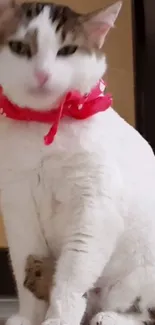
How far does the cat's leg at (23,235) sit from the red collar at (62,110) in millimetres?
86

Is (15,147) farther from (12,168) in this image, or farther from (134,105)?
(134,105)

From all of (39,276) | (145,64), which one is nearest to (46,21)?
(39,276)

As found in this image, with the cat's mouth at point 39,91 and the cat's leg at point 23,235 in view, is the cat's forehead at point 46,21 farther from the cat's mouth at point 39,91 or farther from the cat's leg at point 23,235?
the cat's leg at point 23,235

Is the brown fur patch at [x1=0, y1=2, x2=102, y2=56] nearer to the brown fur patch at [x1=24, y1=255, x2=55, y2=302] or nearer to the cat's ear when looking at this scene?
the cat's ear

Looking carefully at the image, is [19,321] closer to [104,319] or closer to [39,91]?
[104,319]

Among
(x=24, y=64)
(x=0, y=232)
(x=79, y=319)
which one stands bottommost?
(x=0, y=232)

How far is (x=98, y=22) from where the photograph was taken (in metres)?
0.84

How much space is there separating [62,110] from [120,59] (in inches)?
22.7

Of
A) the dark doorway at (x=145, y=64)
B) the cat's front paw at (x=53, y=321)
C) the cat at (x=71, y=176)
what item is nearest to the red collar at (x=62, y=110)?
the cat at (x=71, y=176)

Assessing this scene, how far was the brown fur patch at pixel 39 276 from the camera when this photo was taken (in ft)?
2.82

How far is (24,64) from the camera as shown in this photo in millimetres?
788

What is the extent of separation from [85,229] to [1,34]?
0.27 m

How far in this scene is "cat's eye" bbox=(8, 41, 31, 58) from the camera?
79 centimetres

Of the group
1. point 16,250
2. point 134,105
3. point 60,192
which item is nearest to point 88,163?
point 60,192
